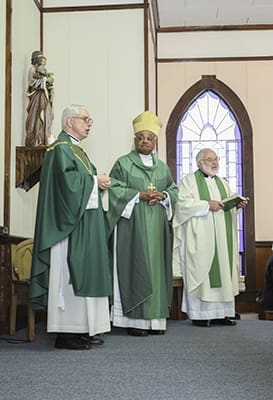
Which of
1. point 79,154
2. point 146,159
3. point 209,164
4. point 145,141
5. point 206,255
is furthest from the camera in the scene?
point 209,164

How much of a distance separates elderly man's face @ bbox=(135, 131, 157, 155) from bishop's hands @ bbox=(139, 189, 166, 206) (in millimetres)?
421

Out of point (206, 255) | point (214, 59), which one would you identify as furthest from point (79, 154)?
point (214, 59)

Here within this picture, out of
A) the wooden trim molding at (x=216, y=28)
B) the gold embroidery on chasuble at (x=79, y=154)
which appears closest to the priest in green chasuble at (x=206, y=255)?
the gold embroidery on chasuble at (x=79, y=154)

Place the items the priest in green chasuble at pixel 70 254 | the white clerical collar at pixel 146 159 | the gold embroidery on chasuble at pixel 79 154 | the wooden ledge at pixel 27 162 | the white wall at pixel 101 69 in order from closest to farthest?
the priest in green chasuble at pixel 70 254 < the gold embroidery on chasuble at pixel 79 154 < the white clerical collar at pixel 146 159 < the wooden ledge at pixel 27 162 < the white wall at pixel 101 69

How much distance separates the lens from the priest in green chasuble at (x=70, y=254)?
440cm

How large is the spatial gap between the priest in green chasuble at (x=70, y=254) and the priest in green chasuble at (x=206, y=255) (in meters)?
1.77

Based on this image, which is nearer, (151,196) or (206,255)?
(151,196)

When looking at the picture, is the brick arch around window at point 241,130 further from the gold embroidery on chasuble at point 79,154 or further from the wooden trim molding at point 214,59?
the gold embroidery on chasuble at point 79,154

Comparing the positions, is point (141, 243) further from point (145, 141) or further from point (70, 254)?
point (70, 254)

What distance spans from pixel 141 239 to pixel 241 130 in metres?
4.83

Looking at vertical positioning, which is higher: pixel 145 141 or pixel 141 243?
pixel 145 141

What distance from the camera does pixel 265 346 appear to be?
4.54 meters

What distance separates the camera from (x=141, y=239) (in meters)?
5.48

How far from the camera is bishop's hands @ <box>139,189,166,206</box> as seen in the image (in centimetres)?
541
